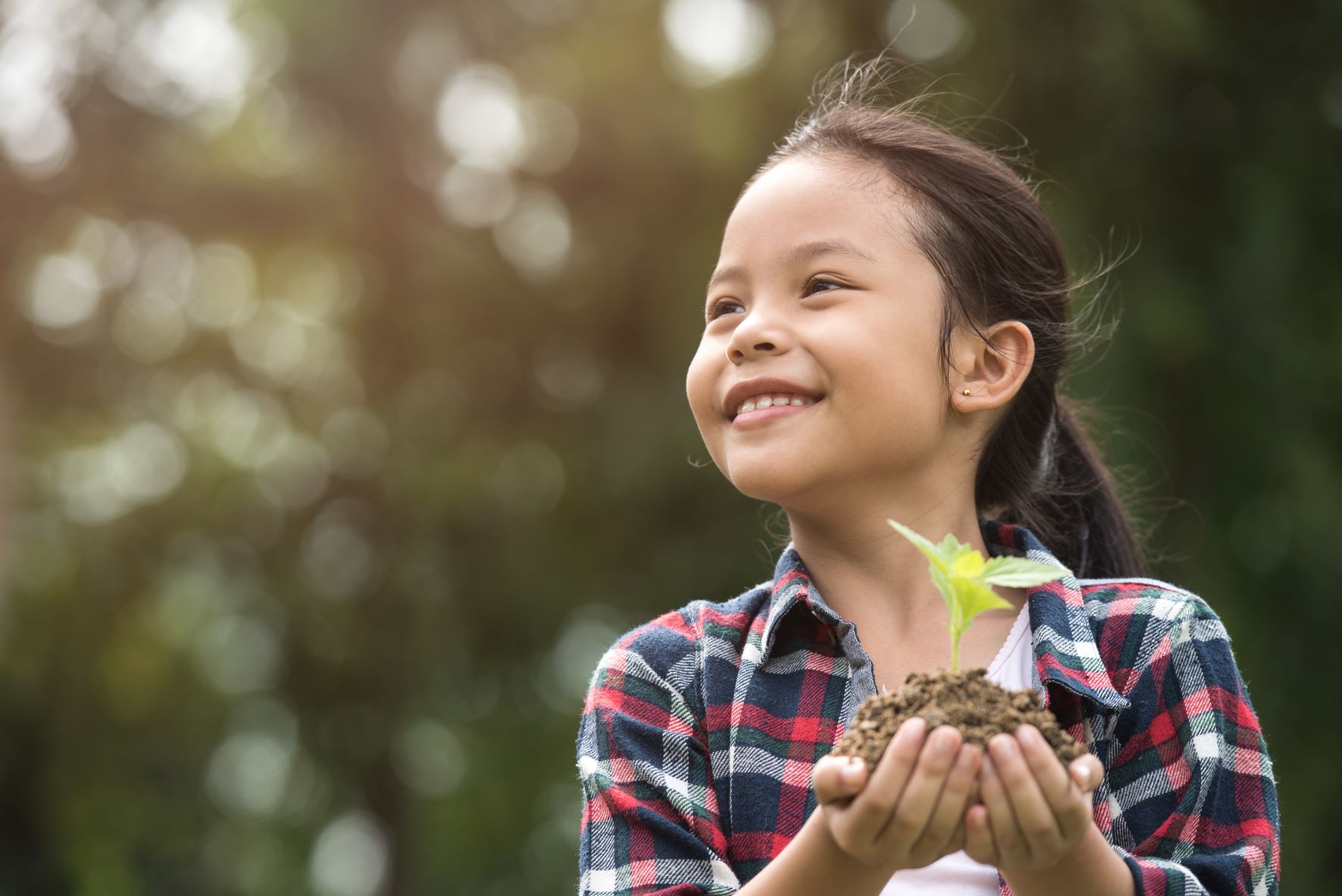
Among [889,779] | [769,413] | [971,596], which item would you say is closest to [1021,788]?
[889,779]

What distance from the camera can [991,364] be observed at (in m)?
Result: 2.23

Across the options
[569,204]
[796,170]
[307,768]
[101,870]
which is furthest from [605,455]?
[796,170]

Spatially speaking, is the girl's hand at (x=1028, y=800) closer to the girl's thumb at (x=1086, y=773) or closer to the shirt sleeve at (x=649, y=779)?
the girl's thumb at (x=1086, y=773)

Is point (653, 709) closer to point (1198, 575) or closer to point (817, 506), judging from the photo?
point (817, 506)

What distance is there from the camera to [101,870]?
9359mm

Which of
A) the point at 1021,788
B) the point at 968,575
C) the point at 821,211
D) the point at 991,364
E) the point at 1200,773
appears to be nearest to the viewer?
the point at 1021,788

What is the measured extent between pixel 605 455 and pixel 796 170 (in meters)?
6.38

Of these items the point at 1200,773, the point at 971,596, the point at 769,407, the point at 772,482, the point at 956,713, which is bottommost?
the point at 1200,773

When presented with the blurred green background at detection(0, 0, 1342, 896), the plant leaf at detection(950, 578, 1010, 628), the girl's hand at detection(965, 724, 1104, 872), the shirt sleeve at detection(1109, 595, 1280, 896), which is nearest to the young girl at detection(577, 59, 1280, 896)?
the shirt sleeve at detection(1109, 595, 1280, 896)

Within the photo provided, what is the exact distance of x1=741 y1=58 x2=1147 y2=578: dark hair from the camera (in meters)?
2.20

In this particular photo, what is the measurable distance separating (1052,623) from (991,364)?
0.45 m

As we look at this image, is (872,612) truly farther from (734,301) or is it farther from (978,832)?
(978,832)

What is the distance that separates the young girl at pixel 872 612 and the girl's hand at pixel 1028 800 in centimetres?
14

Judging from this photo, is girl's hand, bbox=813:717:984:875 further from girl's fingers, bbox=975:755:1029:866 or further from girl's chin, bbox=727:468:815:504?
girl's chin, bbox=727:468:815:504
